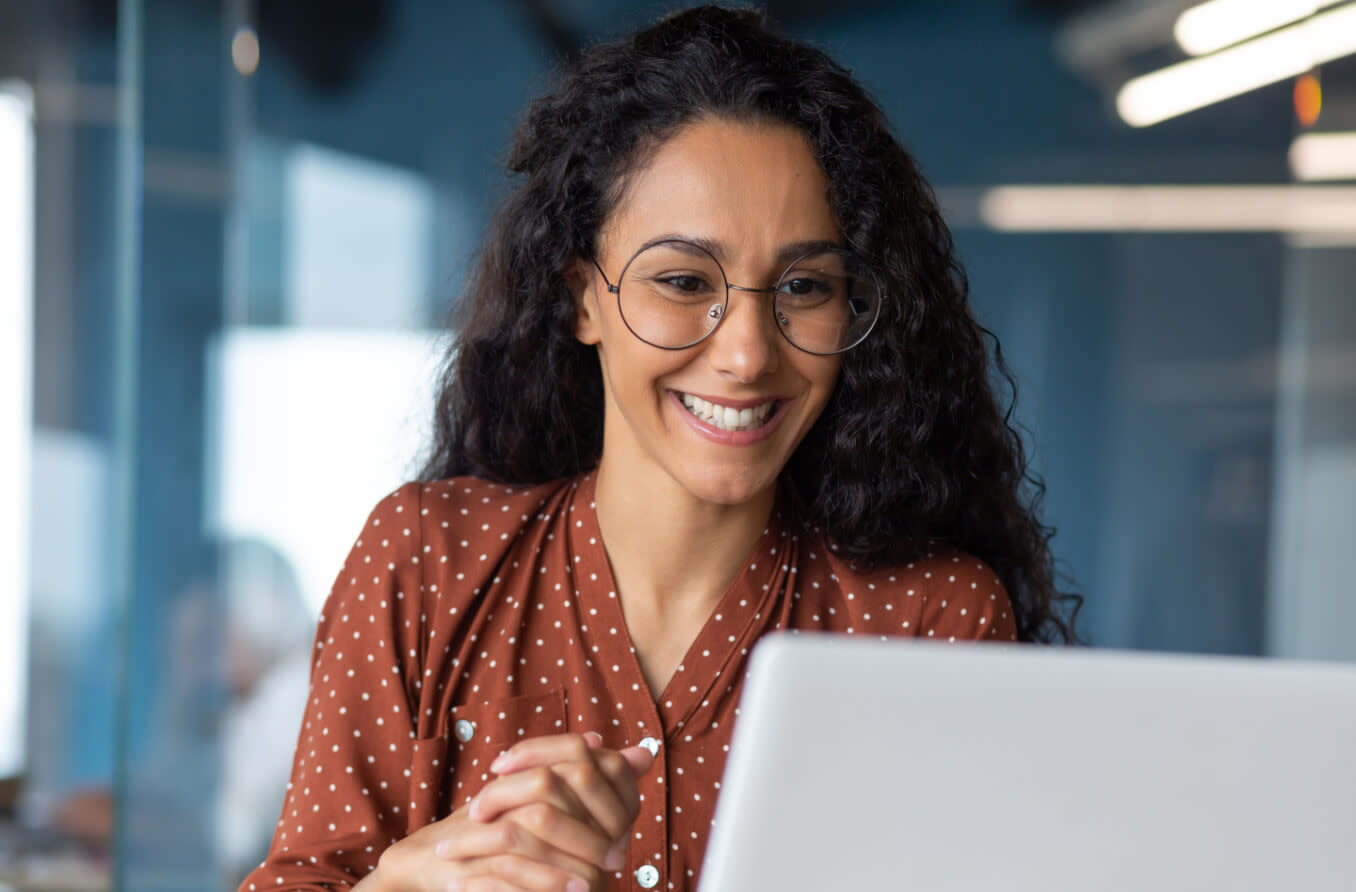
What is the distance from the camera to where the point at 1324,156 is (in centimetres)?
311

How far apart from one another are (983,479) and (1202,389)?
177 centimetres

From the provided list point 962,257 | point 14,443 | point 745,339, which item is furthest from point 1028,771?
point 14,443

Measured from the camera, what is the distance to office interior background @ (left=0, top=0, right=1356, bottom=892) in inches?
122

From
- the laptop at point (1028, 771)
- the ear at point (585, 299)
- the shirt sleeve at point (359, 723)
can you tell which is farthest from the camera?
the ear at point (585, 299)

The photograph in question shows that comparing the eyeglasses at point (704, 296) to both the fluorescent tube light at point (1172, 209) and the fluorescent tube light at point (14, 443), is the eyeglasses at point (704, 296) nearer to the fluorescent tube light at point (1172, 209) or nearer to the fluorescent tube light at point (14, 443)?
the fluorescent tube light at point (1172, 209)

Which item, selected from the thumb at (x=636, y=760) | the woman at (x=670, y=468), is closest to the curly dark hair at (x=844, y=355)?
the woman at (x=670, y=468)

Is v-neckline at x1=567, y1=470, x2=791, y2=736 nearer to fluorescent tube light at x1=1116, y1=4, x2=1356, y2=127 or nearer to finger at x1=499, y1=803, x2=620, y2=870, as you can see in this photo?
finger at x1=499, y1=803, x2=620, y2=870

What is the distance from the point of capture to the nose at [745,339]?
133 cm

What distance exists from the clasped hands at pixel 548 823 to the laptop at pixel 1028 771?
0.38 metres

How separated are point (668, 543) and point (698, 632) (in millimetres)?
110

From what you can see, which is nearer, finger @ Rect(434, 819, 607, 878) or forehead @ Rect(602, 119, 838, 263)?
finger @ Rect(434, 819, 607, 878)

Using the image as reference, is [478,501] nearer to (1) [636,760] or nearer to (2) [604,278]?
(2) [604,278]

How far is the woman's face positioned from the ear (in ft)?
0.24

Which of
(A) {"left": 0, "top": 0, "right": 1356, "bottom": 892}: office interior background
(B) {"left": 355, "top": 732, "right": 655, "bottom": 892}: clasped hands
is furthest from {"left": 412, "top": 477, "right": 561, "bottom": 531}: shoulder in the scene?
(A) {"left": 0, "top": 0, "right": 1356, "bottom": 892}: office interior background
